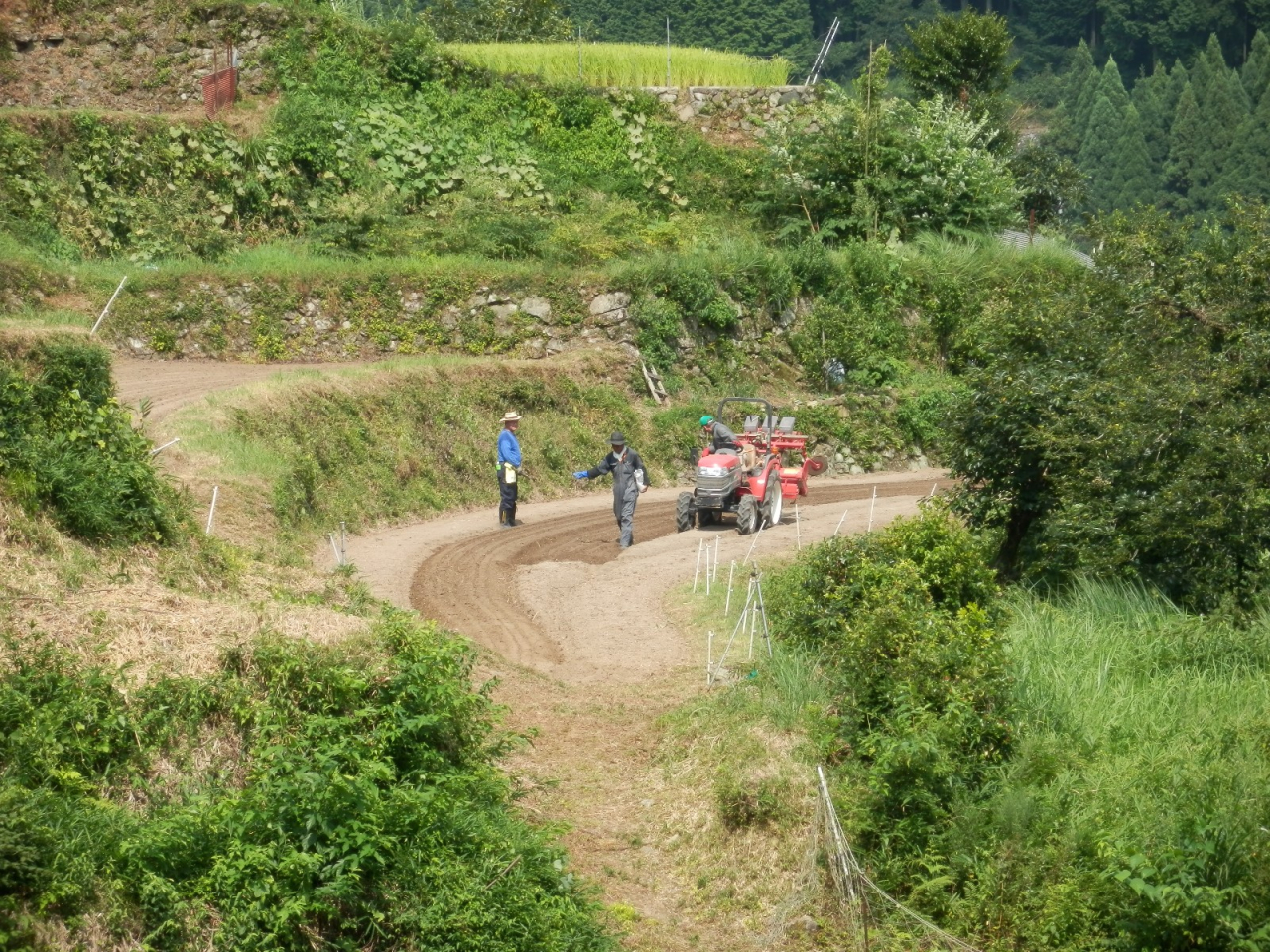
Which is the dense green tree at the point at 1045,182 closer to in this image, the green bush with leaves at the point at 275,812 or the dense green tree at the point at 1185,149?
the dense green tree at the point at 1185,149

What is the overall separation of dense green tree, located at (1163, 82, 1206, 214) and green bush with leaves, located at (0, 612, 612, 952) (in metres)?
69.8

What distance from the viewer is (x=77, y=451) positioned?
13.2 meters

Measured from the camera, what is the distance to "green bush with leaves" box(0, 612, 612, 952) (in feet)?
28.3

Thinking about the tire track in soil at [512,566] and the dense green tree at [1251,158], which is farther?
the dense green tree at [1251,158]

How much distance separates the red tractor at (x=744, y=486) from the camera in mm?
21125

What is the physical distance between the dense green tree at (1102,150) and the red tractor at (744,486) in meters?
57.6

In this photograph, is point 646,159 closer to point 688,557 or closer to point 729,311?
point 729,311

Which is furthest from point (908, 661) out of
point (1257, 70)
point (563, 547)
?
point (1257, 70)

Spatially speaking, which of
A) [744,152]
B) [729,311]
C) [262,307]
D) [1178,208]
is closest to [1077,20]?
[1178,208]

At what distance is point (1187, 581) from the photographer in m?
14.7

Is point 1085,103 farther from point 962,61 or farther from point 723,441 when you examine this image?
point 723,441

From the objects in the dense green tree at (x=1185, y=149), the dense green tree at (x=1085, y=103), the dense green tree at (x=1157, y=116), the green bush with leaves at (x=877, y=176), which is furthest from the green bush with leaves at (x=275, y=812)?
the dense green tree at (x=1085, y=103)

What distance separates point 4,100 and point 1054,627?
88.3 ft

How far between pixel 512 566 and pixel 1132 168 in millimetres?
64140
